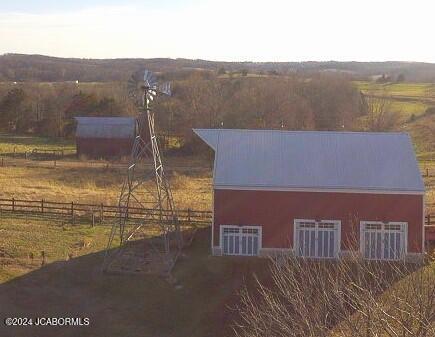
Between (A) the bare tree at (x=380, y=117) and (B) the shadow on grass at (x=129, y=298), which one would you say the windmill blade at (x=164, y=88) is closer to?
(B) the shadow on grass at (x=129, y=298)

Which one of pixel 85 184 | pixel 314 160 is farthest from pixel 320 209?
Result: pixel 85 184

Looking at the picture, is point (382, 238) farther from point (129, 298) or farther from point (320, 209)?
point (129, 298)

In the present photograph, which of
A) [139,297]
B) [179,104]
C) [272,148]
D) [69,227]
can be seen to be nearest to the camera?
[139,297]

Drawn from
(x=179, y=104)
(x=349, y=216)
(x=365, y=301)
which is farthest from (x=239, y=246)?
(x=179, y=104)

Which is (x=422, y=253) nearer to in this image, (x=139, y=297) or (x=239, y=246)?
(x=239, y=246)

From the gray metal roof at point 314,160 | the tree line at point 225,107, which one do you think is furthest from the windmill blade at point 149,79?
the tree line at point 225,107

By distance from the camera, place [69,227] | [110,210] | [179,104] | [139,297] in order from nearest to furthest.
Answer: [139,297] < [69,227] < [110,210] < [179,104]
